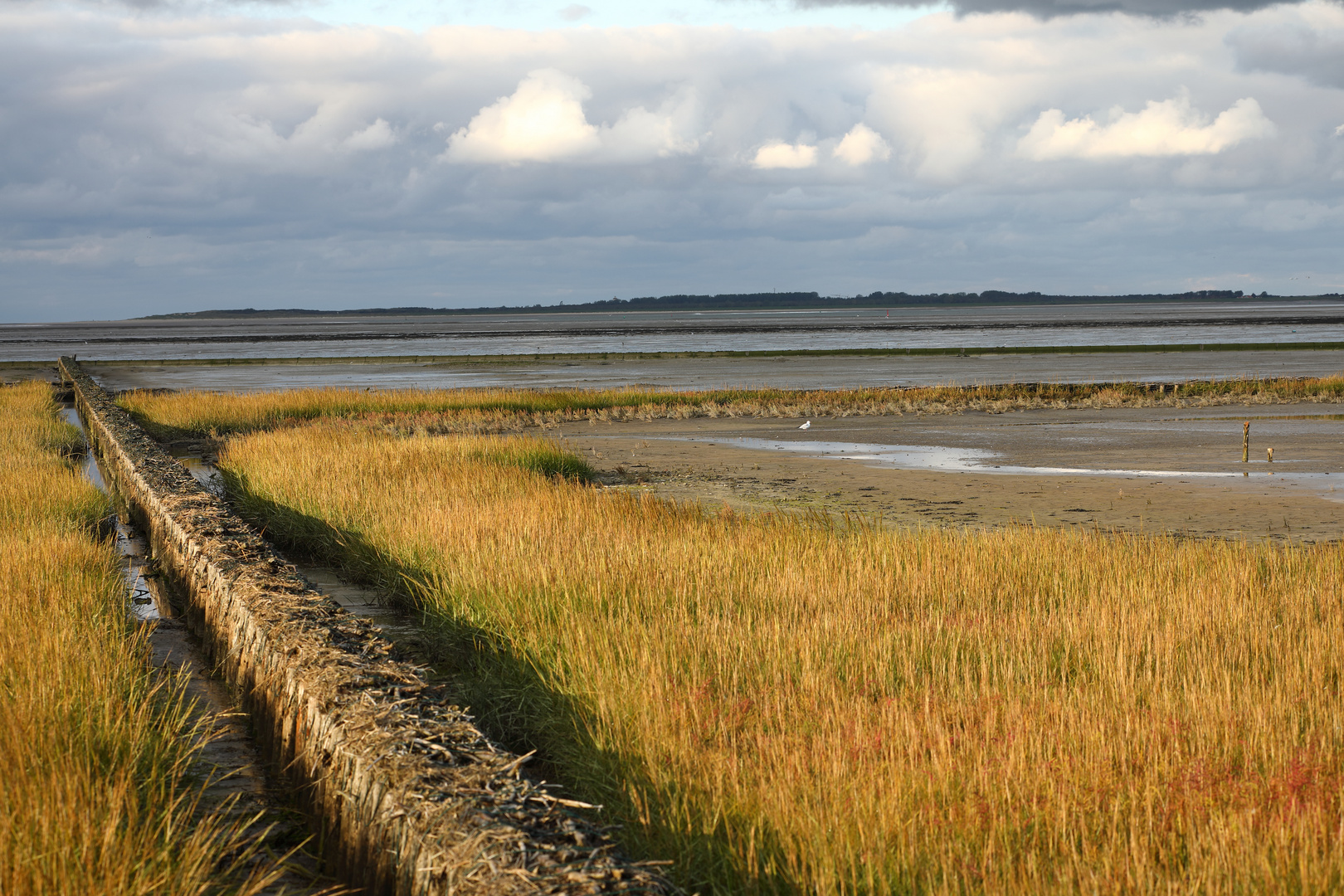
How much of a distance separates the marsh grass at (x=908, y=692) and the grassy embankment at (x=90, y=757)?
5.82ft

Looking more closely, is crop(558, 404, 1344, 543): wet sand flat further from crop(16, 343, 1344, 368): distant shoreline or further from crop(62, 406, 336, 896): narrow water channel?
crop(16, 343, 1344, 368): distant shoreline

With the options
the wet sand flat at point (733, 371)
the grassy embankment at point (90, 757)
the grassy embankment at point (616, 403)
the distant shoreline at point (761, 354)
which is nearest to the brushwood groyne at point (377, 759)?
the grassy embankment at point (90, 757)

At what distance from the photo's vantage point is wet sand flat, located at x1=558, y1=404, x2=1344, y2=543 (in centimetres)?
1429

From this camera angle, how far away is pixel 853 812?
4359 millimetres

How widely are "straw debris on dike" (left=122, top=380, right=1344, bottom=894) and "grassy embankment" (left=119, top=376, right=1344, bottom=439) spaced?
17.1 m

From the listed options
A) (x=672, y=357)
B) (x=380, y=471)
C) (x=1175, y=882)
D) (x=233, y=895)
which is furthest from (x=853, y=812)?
(x=672, y=357)

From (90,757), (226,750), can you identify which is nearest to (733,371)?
(226,750)

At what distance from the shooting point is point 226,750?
22.5 feet

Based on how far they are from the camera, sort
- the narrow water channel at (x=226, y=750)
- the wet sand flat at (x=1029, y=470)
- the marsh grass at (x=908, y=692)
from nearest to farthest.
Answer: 1. the marsh grass at (x=908, y=692)
2. the narrow water channel at (x=226, y=750)
3. the wet sand flat at (x=1029, y=470)

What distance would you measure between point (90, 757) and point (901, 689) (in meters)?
4.11

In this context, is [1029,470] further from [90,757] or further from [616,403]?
[90,757]

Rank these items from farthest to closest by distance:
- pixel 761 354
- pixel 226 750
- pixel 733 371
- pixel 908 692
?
pixel 761 354
pixel 733 371
pixel 226 750
pixel 908 692

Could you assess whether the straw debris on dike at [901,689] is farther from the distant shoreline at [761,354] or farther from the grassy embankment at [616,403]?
the distant shoreline at [761,354]

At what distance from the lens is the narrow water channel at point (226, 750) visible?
5.31 meters
